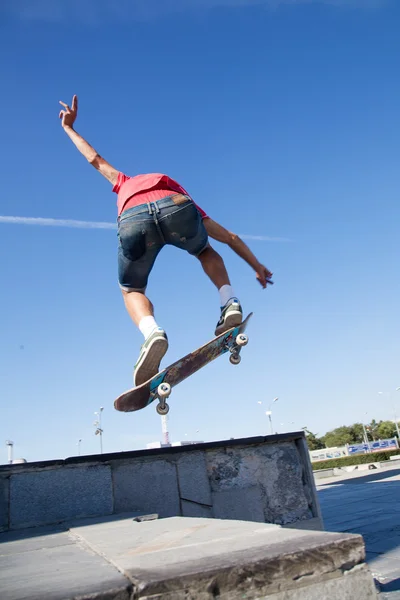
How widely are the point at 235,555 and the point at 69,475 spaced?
2715mm

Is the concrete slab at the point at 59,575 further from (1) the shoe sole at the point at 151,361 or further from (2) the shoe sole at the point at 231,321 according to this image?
(2) the shoe sole at the point at 231,321

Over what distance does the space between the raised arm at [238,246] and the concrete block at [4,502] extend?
2.85m

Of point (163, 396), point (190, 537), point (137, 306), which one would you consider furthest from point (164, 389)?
point (190, 537)

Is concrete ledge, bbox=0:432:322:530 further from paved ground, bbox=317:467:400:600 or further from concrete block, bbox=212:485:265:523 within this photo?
paved ground, bbox=317:467:400:600

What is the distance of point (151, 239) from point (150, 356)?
3.28 ft

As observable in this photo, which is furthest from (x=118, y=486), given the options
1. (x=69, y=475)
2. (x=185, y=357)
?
(x=185, y=357)

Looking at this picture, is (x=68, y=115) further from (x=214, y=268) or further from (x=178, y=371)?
(x=178, y=371)

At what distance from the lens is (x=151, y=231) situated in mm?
3754

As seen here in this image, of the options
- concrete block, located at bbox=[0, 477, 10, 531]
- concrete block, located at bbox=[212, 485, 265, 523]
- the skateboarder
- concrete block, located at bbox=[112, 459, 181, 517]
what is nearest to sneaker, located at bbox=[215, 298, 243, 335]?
the skateboarder

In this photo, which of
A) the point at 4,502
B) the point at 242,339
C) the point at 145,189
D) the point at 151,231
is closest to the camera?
the point at 4,502

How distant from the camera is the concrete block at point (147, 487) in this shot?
3.73m

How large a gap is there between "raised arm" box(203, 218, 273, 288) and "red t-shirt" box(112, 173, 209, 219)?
589 mm

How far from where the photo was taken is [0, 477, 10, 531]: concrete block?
335 cm

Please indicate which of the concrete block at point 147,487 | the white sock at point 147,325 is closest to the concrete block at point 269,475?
the concrete block at point 147,487
